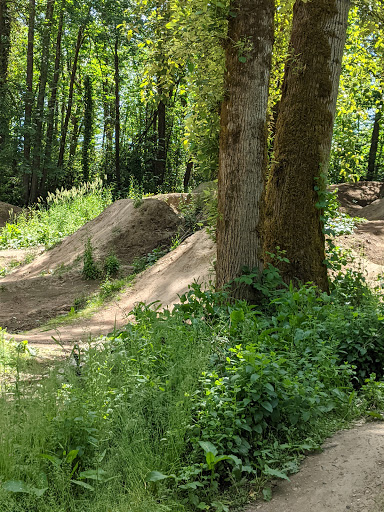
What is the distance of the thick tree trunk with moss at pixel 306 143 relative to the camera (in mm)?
6559

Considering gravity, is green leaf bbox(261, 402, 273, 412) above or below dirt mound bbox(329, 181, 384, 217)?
below

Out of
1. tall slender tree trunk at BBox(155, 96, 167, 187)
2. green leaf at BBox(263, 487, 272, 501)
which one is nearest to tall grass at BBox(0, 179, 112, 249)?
tall slender tree trunk at BBox(155, 96, 167, 187)

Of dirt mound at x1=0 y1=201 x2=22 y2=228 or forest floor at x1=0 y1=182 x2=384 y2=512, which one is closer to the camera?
forest floor at x1=0 y1=182 x2=384 y2=512

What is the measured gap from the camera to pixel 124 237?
1249cm

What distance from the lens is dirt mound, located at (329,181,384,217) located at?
1619 centimetres

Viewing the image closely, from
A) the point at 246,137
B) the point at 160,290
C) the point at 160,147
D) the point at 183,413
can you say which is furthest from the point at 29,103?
the point at 183,413

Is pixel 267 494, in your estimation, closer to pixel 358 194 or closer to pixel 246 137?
pixel 246 137

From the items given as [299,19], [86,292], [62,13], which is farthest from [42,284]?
[62,13]

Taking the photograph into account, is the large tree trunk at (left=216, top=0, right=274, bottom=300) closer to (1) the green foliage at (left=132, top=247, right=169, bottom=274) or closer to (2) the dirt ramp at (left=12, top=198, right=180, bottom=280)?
(1) the green foliage at (left=132, top=247, right=169, bottom=274)

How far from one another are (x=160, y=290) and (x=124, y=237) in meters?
3.33

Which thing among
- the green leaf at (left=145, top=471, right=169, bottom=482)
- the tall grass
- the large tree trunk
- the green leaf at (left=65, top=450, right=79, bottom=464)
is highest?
Answer: the large tree trunk

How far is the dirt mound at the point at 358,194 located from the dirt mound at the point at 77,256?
6.07 m

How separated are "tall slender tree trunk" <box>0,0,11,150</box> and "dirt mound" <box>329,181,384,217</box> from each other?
13775 mm

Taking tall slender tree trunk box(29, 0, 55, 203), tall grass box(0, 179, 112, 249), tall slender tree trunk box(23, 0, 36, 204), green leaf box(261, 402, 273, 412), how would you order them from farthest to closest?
tall slender tree trunk box(29, 0, 55, 203) → tall slender tree trunk box(23, 0, 36, 204) → tall grass box(0, 179, 112, 249) → green leaf box(261, 402, 273, 412)
